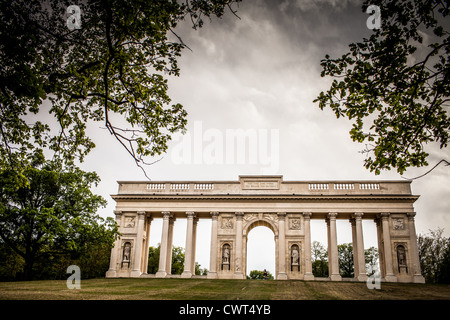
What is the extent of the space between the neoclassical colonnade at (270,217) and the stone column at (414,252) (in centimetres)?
10

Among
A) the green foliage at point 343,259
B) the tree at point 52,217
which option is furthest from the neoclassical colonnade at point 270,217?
the green foliage at point 343,259

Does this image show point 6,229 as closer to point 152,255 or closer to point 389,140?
point 389,140

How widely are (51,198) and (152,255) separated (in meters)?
56.2

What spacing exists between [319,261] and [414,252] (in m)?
43.5

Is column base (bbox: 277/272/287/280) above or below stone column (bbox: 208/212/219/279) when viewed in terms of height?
below

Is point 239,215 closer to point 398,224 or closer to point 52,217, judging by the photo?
point 398,224

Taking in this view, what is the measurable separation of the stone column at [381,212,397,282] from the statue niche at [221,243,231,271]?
17.1 metres

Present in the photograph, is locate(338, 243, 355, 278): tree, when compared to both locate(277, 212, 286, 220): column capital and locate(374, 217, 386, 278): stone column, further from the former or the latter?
locate(277, 212, 286, 220): column capital

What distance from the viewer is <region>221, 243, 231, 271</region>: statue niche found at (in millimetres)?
37031

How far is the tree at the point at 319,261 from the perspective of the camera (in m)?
72.8

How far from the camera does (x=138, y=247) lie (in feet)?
125

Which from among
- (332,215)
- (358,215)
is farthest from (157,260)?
(358,215)

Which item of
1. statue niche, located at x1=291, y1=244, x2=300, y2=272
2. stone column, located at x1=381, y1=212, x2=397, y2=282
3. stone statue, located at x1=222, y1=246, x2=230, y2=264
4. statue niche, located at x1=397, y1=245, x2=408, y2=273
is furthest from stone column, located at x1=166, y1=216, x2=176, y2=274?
statue niche, located at x1=397, y1=245, x2=408, y2=273

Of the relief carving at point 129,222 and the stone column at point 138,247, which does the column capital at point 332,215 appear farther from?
the relief carving at point 129,222
